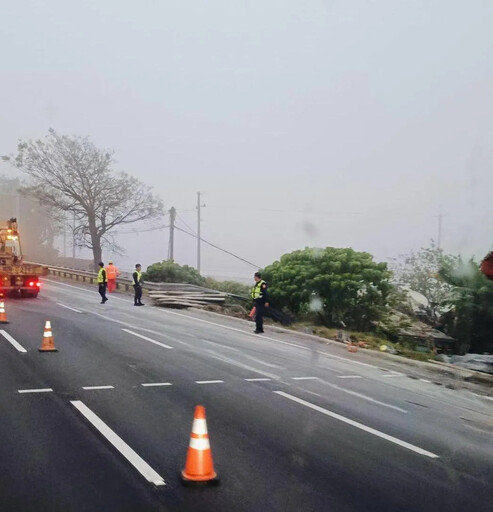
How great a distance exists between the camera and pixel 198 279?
119 ft

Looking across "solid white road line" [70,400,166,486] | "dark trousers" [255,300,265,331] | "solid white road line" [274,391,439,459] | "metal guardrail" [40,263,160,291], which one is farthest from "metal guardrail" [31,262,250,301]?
"solid white road line" [70,400,166,486]

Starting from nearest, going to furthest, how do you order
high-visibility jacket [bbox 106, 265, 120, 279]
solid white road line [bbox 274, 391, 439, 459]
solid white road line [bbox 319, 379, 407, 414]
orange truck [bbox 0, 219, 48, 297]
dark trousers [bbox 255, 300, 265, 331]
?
solid white road line [bbox 274, 391, 439, 459]
solid white road line [bbox 319, 379, 407, 414]
dark trousers [bbox 255, 300, 265, 331]
orange truck [bbox 0, 219, 48, 297]
high-visibility jacket [bbox 106, 265, 120, 279]

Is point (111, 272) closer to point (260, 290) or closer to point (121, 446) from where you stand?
point (260, 290)

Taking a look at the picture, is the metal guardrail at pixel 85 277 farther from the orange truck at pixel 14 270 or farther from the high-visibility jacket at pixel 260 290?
the high-visibility jacket at pixel 260 290

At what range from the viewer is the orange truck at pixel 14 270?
27.1 meters

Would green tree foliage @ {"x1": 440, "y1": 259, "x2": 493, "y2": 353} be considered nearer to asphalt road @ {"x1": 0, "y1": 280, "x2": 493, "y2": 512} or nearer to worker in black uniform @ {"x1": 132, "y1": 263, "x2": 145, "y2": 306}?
asphalt road @ {"x1": 0, "y1": 280, "x2": 493, "y2": 512}

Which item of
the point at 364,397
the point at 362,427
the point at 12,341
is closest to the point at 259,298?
the point at 12,341

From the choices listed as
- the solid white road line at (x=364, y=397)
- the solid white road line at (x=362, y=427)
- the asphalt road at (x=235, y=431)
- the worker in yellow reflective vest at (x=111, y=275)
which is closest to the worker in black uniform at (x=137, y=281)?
the worker in yellow reflective vest at (x=111, y=275)

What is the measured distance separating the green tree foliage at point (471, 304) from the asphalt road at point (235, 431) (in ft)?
21.3

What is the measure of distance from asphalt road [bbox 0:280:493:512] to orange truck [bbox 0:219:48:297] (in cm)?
1253

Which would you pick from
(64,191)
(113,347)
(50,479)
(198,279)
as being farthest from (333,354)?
(64,191)

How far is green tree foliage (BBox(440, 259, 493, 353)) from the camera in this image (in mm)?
19750

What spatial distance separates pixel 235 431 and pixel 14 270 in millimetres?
21614

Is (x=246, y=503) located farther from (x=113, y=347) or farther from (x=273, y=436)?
(x=113, y=347)
